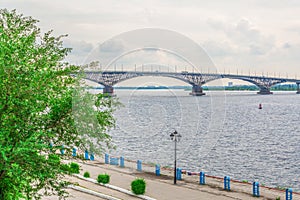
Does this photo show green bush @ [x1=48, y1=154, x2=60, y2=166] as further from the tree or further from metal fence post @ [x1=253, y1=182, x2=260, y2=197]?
metal fence post @ [x1=253, y1=182, x2=260, y2=197]

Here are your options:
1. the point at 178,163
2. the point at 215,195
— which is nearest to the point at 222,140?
the point at 178,163

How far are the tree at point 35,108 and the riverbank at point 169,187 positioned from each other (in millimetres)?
6674

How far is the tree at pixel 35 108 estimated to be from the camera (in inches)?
569

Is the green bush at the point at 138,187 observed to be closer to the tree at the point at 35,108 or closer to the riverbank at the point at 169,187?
the riverbank at the point at 169,187

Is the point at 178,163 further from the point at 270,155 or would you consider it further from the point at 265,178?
the point at 270,155

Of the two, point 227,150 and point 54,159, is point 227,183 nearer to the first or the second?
point 54,159

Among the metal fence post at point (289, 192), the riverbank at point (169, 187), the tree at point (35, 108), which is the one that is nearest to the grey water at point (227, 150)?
the riverbank at point (169, 187)

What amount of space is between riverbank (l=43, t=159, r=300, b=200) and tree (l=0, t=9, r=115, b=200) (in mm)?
6674

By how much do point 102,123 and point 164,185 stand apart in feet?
45.8

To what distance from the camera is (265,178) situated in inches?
1646

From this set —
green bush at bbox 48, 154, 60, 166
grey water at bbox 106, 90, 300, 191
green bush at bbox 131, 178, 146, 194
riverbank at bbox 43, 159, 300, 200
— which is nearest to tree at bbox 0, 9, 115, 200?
green bush at bbox 48, 154, 60, 166

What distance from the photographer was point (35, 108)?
14.8 metres

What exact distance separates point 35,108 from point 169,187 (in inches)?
633

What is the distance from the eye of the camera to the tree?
569 inches
